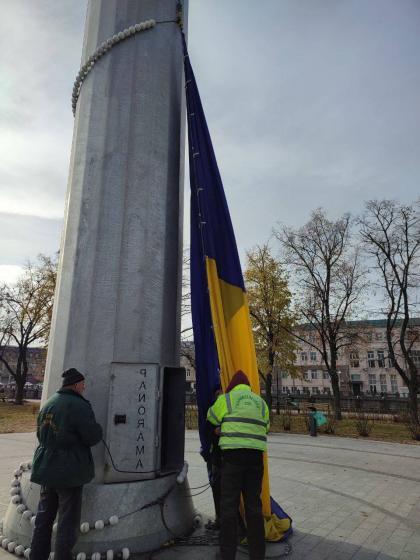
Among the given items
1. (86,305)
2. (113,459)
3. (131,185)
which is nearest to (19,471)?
(113,459)

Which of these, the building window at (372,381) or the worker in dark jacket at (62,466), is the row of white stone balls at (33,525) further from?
the building window at (372,381)

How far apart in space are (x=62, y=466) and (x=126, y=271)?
2.26 m

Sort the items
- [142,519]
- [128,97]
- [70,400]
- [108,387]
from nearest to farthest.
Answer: [70,400], [142,519], [108,387], [128,97]

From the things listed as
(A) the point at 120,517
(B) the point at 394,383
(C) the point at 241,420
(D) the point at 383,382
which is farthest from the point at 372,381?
(A) the point at 120,517

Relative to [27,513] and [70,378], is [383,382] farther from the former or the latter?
[70,378]

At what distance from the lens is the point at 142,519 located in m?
4.26

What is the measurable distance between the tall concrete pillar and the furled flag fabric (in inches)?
10.5

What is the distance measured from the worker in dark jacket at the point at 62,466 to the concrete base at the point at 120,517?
284 mm

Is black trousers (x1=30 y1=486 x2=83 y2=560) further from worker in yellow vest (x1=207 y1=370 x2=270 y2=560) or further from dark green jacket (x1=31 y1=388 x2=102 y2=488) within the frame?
worker in yellow vest (x1=207 y1=370 x2=270 y2=560)

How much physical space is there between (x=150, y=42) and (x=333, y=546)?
23.0 ft

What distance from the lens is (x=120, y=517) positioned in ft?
13.6

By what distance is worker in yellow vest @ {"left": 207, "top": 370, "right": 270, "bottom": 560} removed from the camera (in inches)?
159

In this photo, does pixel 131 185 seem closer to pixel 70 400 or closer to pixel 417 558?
pixel 70 400

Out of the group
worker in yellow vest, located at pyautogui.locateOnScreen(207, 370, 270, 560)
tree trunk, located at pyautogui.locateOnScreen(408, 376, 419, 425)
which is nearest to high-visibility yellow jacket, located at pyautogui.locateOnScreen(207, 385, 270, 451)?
worker in yellow vest, located at pyautogui.locateOnScreen(207, 370, 270, 560)
